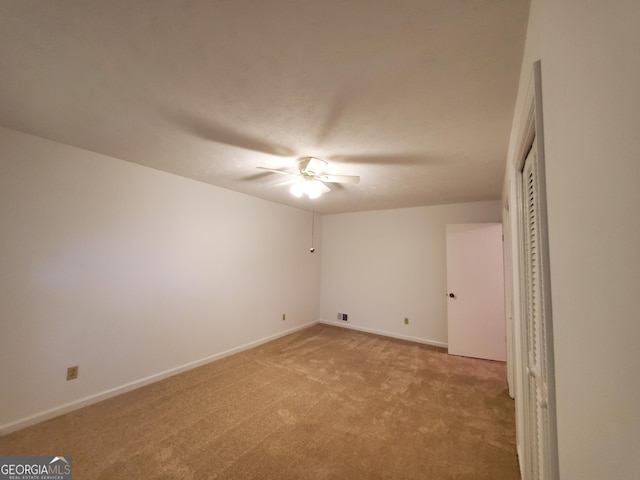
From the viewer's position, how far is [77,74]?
1367 mm

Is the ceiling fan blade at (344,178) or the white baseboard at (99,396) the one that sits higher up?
the ceiling fan blade at (344,178)

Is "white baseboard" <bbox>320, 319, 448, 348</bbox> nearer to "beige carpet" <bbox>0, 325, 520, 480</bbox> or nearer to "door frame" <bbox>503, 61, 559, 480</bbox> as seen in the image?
"beige carpet" <bbox>0, 325, 520, 480</bbox>

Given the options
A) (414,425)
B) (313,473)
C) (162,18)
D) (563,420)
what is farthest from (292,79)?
(414,425)

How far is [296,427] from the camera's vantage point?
83.1 inches

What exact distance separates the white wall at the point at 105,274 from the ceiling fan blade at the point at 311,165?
1610 millimetres

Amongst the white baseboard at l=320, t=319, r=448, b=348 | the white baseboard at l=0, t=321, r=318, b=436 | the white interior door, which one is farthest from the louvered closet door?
the white baseboard at l=0, t=321, r=318, b=436

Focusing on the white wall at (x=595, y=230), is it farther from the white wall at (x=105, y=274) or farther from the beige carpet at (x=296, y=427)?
the white wall at (x=105, y=274)

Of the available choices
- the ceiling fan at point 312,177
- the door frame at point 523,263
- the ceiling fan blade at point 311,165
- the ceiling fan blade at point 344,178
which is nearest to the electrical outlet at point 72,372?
the ceiling fan at point 312,177

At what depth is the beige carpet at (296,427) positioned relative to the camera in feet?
5.64

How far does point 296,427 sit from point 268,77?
2.52 meters

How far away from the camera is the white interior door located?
349 cm

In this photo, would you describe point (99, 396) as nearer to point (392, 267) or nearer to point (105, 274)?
point (105, 274)

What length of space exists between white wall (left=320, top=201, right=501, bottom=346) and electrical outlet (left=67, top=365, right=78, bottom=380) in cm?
379

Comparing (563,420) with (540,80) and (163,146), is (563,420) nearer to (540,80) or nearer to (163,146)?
(540,80)
